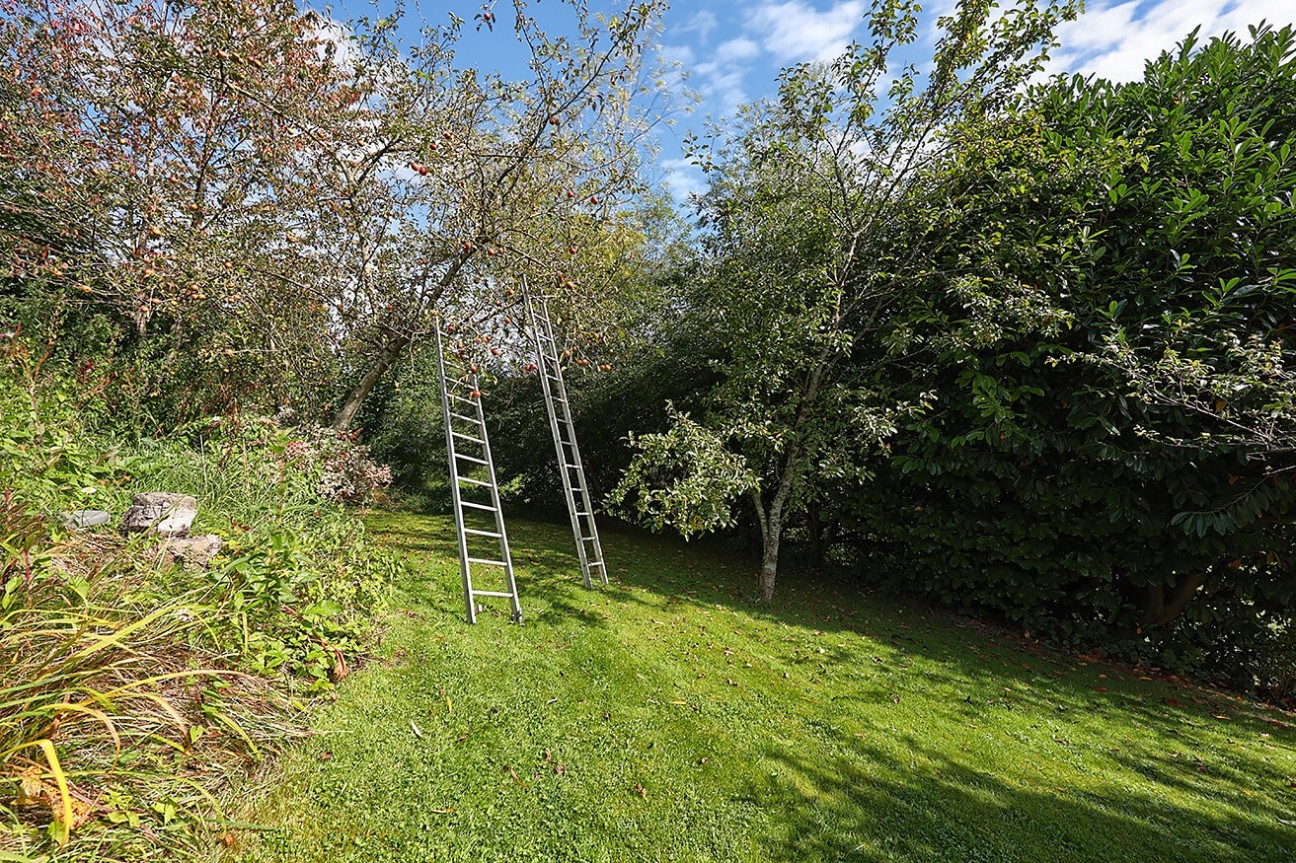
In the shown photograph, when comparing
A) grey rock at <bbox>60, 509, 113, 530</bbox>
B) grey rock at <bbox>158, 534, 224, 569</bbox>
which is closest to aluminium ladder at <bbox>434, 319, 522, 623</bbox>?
grey rock at <bbox>158, 534, 224, 569</bbox>

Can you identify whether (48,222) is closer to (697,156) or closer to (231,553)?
(231,553)

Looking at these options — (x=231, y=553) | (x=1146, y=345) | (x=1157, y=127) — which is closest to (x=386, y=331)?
(x=231, y=553)

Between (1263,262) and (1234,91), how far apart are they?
1734 millimetres

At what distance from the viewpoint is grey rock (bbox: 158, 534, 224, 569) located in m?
3.02

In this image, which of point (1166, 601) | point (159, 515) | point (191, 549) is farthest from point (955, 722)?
point (159, 515)

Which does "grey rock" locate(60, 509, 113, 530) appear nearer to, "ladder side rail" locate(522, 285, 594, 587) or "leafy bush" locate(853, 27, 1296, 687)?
"ladder side rail" locate(522, 285, 594, 587)

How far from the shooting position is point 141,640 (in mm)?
2176

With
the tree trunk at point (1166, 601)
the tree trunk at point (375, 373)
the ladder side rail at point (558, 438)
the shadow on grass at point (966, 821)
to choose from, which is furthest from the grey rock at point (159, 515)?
the tree trunk at point (1166, 601)

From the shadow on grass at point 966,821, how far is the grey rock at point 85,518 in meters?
3.94

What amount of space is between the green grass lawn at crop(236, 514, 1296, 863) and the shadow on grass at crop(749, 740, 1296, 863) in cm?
1

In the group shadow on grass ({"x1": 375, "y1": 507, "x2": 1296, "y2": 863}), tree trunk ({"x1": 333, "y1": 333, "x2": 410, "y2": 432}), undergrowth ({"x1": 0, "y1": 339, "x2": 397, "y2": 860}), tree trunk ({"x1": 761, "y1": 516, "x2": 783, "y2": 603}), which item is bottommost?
shadow on grass ({"x1": 375, "y1": 507, "x2": 1296, "y2": 863})

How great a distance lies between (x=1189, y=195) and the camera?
4.71m

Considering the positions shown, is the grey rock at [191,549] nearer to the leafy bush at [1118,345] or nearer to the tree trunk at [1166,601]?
the leafy bush at [1118,345]

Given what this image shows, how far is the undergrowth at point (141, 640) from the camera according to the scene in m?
1.75
